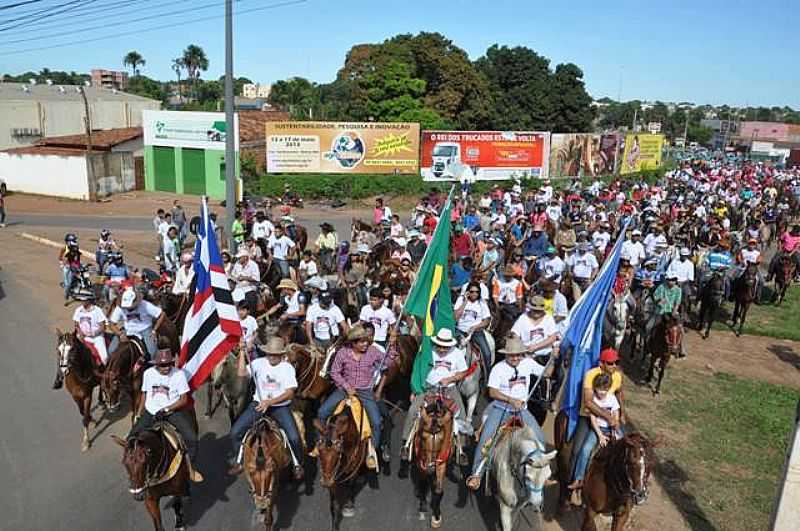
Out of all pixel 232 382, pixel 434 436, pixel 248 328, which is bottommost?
pixel 232 382

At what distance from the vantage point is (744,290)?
51.2ft

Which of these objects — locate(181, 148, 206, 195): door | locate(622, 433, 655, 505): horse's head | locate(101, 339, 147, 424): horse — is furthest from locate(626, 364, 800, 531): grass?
locate(181, 148, 206, 195): door

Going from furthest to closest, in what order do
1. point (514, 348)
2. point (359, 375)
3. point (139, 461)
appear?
point (359, 375)
point (514, 348)
point (139, 461)

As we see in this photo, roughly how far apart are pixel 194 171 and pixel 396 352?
28.4 metres

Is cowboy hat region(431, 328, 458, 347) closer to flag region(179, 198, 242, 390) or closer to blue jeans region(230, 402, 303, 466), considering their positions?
blue jeans region(230, 402, 303, 466)

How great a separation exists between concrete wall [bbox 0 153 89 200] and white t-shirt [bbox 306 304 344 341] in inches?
1131

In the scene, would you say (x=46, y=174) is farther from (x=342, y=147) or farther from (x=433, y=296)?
(x=433, y=296)

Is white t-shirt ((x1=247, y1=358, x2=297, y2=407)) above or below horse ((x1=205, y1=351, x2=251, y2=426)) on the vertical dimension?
above

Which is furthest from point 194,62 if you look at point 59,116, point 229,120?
point 229,120

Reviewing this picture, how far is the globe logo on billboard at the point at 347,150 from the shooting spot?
33.8 meters

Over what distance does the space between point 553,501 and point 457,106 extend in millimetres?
43155

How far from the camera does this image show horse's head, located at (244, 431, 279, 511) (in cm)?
660

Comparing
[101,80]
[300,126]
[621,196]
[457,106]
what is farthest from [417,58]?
[101,80]

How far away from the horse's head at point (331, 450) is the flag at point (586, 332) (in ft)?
9.39
